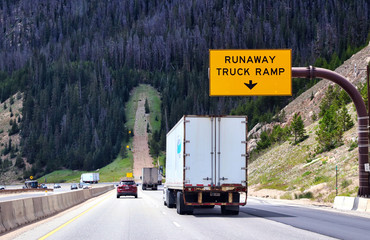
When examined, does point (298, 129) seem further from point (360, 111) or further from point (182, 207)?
point (182, 207)

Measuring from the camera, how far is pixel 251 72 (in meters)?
29.5

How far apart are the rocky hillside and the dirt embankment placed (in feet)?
244

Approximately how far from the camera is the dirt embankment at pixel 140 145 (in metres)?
160

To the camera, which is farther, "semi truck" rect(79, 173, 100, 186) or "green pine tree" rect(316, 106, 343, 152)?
"semi truck" rect(79, 173, 100, 186)

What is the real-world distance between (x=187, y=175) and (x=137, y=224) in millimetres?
3938

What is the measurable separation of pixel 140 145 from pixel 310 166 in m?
125

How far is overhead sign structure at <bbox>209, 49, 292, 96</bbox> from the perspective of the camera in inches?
1152

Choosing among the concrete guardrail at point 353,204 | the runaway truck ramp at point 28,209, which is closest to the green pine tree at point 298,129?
the concrete guardrail at point 353,204

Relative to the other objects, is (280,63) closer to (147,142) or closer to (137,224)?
(137,224)

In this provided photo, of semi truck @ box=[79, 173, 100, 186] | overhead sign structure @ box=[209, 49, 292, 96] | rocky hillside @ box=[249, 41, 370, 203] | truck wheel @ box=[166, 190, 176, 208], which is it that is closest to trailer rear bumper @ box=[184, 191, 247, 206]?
truck wheel @ box=[166, 190, 176, 208]

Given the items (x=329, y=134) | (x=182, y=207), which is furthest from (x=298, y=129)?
(x=182, y=207)

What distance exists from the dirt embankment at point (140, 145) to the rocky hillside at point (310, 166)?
244 ft

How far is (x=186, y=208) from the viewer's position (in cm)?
2427

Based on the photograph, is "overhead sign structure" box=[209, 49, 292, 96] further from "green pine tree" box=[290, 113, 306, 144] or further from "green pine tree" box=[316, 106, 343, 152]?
"green pine tree" box=[290, 113, 306, 144]
